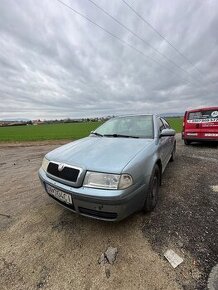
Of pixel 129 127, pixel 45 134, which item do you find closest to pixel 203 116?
pixel 129 127

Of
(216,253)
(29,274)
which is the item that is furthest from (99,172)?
(216,253)

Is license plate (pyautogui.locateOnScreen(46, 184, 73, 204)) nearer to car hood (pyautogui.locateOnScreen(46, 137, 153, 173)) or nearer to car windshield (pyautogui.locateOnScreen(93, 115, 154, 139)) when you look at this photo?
car hood (pyautogui.locateOnScreen(46, 137, 153, 173))

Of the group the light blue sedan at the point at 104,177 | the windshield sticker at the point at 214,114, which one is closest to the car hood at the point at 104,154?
the light blue sedan at the point at 104,177

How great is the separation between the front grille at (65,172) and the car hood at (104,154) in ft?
0.27

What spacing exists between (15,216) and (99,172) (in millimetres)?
1776

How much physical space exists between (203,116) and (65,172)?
7.84 meters

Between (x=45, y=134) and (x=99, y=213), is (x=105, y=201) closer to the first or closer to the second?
(x=99, y=213)

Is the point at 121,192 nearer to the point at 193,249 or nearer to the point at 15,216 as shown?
the point at 193,249

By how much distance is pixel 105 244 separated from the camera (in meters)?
2.35

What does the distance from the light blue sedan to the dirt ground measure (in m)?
0.37

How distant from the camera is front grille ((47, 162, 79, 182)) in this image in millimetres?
2386

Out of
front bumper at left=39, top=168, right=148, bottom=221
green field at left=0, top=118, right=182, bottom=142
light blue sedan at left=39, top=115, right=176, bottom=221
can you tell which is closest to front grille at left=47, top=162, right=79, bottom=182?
light blue sedan at left=39, top=115, right=176, bottom=221

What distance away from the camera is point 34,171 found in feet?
18.1

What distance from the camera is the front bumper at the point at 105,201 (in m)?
2.15
